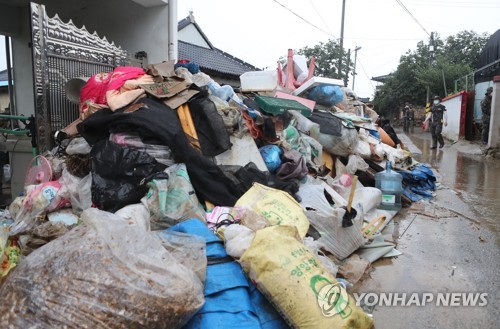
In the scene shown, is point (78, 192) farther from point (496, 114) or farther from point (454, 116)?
point (454, 116)

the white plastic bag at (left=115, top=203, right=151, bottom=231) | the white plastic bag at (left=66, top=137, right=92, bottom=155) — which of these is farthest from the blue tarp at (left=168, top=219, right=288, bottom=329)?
the white plastic bag at (left=66, top=137, right=92, bottom=155)

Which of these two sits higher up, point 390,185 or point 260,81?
point 260,81

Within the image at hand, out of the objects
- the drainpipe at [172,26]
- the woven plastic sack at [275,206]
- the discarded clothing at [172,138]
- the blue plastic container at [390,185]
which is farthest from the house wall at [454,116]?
the discarded clothing at [172,138]

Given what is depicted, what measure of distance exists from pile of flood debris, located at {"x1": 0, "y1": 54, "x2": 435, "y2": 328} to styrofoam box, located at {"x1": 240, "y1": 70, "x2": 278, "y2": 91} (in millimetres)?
350

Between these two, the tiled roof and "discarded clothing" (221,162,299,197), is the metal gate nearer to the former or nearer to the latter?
"discarded clothing" (221,162,299,197)

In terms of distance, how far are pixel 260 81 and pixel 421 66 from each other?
2407 cm

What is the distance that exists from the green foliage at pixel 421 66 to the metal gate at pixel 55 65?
72.8 feet

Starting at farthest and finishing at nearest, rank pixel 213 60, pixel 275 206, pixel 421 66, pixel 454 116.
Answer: pixel 421 66 < pixel 454 116 < pixel 213 60 < pixel 275 206

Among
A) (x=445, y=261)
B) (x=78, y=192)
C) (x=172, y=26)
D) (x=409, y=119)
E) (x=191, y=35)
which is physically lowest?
(x=445, y=261)

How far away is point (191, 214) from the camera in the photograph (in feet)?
9.29

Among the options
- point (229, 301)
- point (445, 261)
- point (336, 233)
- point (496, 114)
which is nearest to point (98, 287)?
point (229, 301)

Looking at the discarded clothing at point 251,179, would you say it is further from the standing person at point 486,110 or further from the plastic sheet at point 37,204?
the standing person at point 486,110

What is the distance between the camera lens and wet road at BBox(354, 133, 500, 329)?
2352 mm

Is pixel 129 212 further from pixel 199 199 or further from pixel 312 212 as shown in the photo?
pixel 312 212
